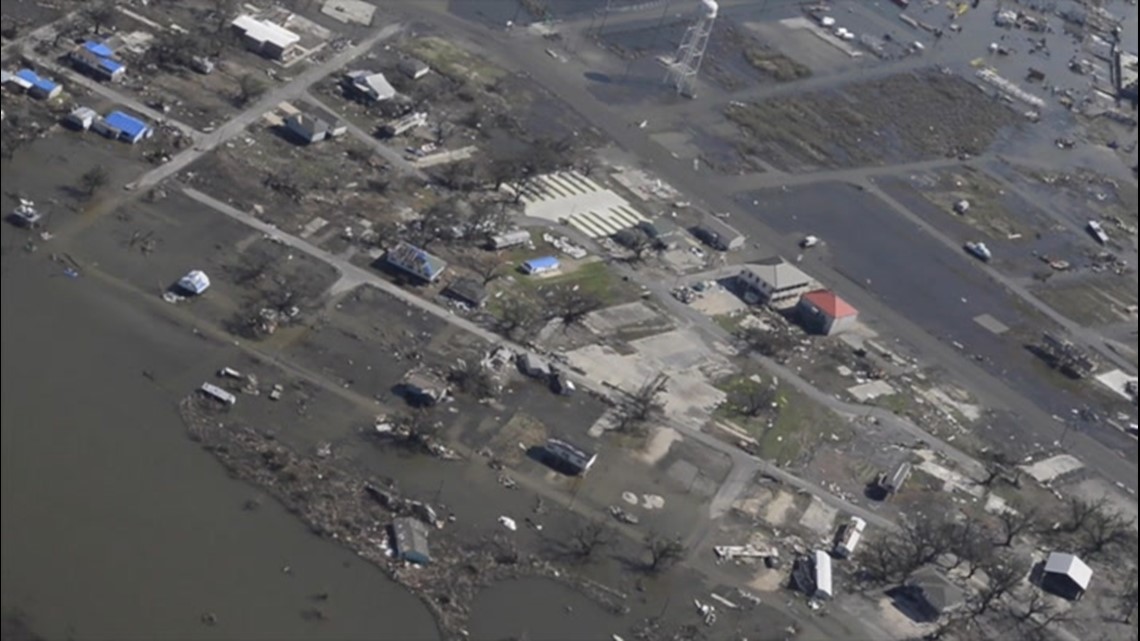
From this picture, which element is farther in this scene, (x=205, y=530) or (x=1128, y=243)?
(x=1128, y=243)

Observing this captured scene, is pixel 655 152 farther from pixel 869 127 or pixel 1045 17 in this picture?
pixel 1045 17

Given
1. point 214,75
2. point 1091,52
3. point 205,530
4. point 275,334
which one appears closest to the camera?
point 205,530

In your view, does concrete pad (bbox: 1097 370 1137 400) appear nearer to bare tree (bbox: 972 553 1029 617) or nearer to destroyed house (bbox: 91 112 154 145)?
bare tree (bbox: 972 553 1029 617)

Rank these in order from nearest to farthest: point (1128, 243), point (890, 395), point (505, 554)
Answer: point (505, 554), point (890, 395), point (1128, 243)

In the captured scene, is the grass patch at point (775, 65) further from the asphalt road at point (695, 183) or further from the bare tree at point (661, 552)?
the bare tree at point (661, 552)

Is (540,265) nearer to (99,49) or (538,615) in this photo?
(538,615)

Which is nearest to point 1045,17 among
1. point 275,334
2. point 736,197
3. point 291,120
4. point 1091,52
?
point 1091,52
